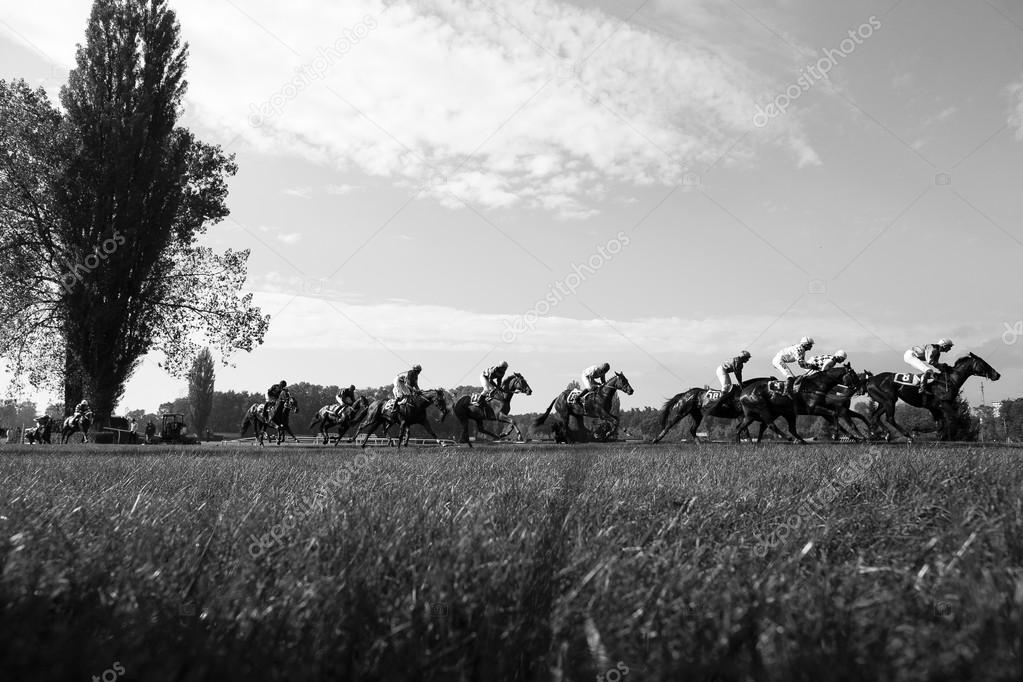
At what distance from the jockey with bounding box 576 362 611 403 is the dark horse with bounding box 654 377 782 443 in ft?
8.75

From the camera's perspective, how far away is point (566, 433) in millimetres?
25484

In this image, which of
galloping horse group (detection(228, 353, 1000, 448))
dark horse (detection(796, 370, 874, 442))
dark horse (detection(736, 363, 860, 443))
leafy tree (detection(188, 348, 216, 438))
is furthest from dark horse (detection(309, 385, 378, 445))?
leafy tree (detection(188, 348, 216, 438))

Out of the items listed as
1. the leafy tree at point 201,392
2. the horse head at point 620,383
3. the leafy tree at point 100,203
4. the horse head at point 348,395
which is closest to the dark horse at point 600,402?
the horse head at point 620,383

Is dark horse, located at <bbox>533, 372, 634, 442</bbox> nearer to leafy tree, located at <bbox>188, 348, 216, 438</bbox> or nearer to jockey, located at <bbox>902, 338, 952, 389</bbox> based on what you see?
jockey, located at <bbox>902, 338, 952, 389</bbox>

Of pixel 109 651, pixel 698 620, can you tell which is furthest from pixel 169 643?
pixel 698 620

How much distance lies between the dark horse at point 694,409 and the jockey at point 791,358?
0.67m

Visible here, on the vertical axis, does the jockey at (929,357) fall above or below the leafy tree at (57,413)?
above

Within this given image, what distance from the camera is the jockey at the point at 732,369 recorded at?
2155 centimetres

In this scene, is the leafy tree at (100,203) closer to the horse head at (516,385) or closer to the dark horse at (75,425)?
the dark horse at (75,425)

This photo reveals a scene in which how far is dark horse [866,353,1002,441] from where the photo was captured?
63.5 ft

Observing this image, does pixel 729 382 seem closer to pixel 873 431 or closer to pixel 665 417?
pixel 665 417

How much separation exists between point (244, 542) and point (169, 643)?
118 centimetres

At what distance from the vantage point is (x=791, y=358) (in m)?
21.2

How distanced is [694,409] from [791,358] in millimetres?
3578
